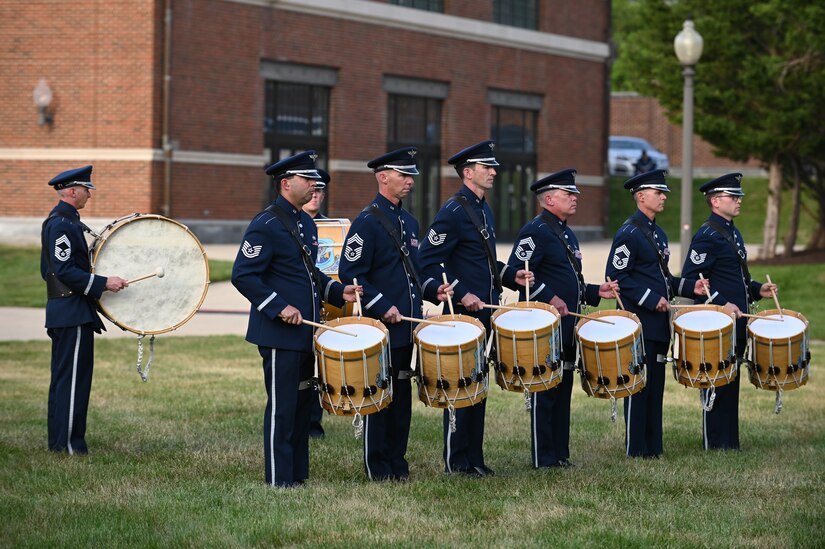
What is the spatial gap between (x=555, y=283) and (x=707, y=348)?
3.91ft

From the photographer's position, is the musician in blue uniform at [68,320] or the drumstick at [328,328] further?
the musician in blue uniform at [68,320]

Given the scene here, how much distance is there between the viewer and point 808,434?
38.0ft

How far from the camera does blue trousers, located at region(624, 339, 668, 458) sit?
10.4m

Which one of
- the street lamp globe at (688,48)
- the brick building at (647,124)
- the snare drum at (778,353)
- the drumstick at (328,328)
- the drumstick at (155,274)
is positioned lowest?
the snare drum at (778,353)

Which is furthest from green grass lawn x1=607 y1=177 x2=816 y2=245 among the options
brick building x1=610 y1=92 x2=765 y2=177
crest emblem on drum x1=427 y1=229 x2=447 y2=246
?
crest emblem on drum x1=427 y1=229 x2=447 y2=246

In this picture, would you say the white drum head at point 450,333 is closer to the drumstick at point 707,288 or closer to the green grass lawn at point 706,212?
the drumstick at point 707,288

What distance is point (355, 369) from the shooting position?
A: 8219 millimetres

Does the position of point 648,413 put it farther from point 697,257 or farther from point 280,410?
point 280,410

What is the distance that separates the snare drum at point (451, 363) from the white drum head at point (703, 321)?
201cm

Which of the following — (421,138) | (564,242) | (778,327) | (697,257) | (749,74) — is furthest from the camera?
(421,138)

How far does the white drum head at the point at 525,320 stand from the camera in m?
8.84

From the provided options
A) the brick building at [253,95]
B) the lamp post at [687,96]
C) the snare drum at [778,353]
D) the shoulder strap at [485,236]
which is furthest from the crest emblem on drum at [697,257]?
the brick building at [253,95]

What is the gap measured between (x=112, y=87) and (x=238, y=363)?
49.1 feet

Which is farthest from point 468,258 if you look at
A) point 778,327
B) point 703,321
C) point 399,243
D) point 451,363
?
point 778,327
